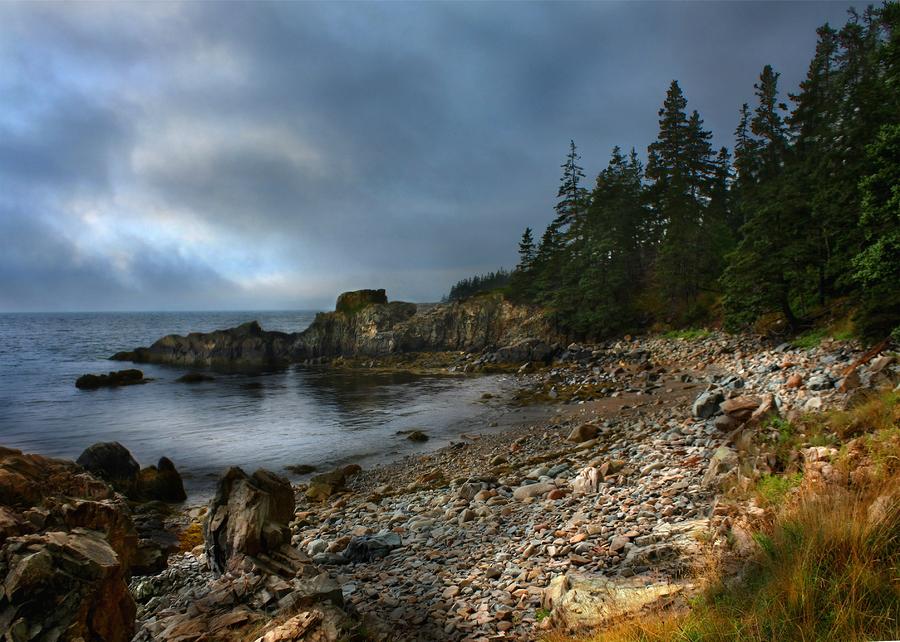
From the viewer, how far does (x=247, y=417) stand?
28.9 metres

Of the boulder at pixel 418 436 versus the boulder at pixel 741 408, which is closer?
the boulder at pixel 741 408

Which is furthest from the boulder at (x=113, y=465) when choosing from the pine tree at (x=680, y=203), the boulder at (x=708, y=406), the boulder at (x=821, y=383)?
the pine tree at (x=680, y=203)

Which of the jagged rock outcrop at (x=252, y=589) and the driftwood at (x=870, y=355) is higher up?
the driftwood at (x=870, y=355)

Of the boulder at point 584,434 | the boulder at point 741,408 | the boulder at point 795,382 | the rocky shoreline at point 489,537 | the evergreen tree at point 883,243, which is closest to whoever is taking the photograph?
the rocky shoreline at point 489,537

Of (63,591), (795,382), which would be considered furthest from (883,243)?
(63,591)

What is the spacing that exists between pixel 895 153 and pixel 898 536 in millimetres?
14370

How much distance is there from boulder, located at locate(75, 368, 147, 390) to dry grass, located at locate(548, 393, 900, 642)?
53.6 meters

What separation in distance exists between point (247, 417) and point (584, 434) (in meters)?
22.7

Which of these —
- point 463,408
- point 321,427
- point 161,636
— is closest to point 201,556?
point 161,636

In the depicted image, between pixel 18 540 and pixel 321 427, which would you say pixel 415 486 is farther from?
pixel 321 427

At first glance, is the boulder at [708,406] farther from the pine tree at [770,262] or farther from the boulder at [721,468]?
the pine tree at [770,262]

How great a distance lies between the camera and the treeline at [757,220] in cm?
1449

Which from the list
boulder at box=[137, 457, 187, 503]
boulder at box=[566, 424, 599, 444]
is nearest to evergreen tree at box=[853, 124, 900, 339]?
boulder at box=[566, 424, 599, 444]

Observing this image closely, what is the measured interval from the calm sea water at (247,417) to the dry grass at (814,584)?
51.5 ft
